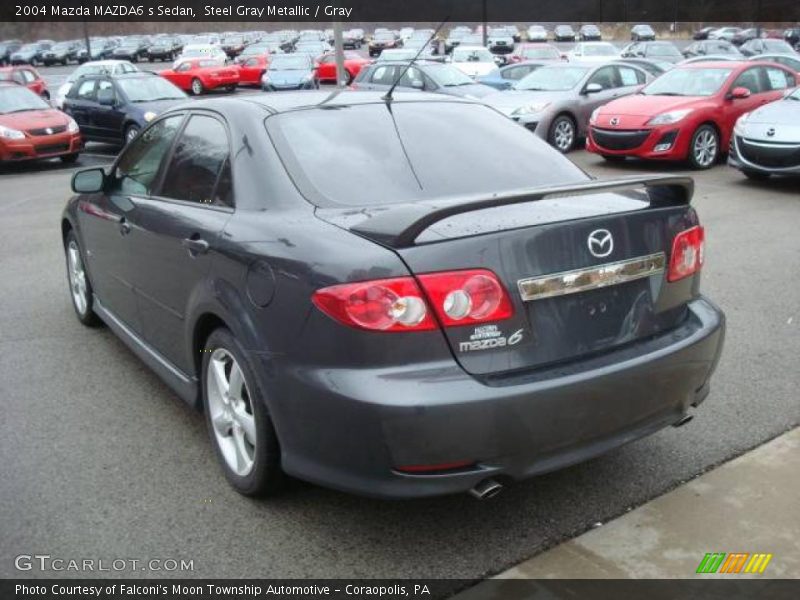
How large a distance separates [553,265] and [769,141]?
28.0 feet

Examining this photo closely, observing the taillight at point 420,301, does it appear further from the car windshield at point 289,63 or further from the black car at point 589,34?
the black car at point 589,34

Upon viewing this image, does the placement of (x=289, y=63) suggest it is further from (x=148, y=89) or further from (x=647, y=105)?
(x=647, y=105)

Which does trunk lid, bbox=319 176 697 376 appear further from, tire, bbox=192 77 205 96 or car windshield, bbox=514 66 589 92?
tire, bbox=192 77 205 96

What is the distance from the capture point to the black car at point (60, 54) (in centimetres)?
5779

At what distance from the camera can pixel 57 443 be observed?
402 cm

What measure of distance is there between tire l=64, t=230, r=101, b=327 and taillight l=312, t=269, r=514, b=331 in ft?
10.7

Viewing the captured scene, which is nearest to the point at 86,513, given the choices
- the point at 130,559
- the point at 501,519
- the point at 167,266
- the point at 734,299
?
the point at 130,559

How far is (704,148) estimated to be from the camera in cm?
1264

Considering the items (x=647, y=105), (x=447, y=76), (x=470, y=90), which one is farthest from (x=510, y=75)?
(x=647, y=105)

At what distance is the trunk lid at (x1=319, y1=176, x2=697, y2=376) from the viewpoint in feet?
9.18

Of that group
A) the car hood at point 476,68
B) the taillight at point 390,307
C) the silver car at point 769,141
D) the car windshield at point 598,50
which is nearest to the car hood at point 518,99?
the silver car at point 769,141

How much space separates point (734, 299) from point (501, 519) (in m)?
3.55

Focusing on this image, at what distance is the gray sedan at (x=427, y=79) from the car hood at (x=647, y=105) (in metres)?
4.24

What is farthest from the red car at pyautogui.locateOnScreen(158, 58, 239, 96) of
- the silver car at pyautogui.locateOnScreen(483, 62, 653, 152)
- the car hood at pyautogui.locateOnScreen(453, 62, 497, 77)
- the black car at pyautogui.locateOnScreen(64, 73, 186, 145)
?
the silver car at pyautogui.locateOnScreen(483, 62, 653, 152)
